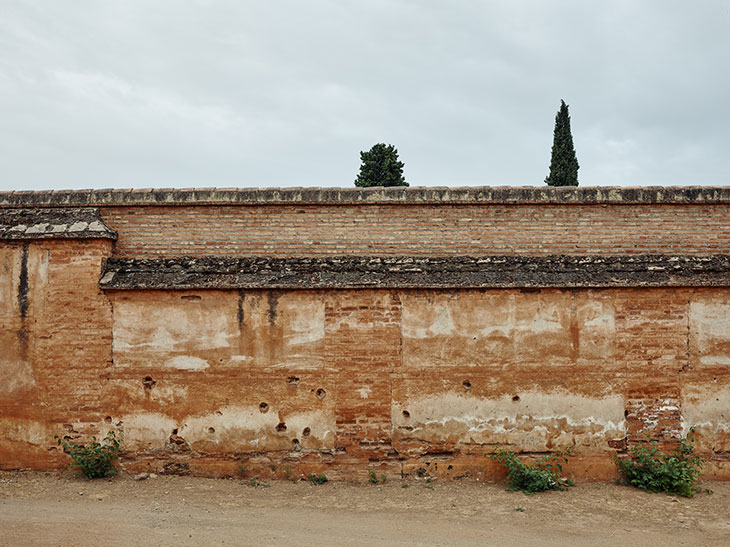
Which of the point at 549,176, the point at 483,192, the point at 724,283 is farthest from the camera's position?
the point at 549,176

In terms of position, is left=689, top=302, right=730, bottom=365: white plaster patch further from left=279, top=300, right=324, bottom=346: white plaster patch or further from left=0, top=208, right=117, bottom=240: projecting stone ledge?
left=0, top=208, right=117, bottom=240: projecting stone ledge

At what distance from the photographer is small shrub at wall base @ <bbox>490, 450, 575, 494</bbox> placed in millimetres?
6777

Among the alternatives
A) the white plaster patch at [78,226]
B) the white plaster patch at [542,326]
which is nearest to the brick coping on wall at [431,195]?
the white plaster patch at [78,226]

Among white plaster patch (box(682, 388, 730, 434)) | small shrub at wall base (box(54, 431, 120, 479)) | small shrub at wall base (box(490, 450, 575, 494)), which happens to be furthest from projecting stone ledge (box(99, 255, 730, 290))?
small shrub at wall base (box(490, 450, 575, 494))

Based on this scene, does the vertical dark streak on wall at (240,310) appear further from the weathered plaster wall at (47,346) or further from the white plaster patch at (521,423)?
the white plaster patch at (521,423)

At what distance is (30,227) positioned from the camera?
7270 mm

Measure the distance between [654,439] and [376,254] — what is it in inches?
172

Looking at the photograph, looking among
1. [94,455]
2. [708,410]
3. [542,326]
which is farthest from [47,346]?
[708,410]

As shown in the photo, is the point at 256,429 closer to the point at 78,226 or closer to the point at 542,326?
the point at 78,226

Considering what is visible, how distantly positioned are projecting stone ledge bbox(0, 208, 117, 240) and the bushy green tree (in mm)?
12173

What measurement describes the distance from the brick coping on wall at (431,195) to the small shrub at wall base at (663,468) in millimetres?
3195

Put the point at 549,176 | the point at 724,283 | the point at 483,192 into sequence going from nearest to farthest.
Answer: the point at 724,283 < the point at 483,192 < the point at 549,176

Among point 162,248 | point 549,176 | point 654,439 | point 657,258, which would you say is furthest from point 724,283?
point 549,176

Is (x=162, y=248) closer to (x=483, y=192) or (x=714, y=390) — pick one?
(x=483, y=192)
